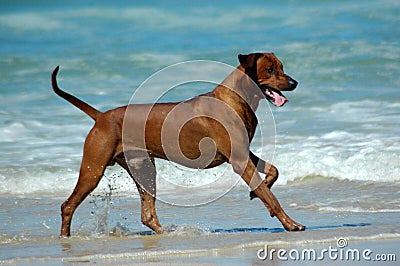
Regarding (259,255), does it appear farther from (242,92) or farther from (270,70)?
(270,70)

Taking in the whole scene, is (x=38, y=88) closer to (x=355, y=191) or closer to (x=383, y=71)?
(x=383, y=71)

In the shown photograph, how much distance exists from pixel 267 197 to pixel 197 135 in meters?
0.78

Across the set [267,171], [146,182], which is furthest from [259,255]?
[146,182]

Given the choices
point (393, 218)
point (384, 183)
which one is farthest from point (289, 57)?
point (393, 218)

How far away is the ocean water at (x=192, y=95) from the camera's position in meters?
6.86

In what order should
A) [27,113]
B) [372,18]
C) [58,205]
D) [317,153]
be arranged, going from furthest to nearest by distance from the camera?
[372,18] → [27,113] → [317,153] → [58,205]

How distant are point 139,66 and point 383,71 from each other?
503 centimetres

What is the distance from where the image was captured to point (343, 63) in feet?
55.4

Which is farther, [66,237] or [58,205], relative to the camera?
[58,205]

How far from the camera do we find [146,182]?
285 inches
